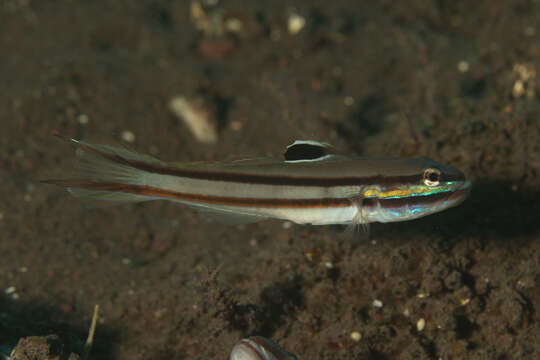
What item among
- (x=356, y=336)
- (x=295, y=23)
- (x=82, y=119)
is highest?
(x=295, y=23)

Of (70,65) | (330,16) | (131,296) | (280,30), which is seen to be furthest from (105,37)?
(131,296)

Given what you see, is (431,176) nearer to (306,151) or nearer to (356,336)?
(306,151)

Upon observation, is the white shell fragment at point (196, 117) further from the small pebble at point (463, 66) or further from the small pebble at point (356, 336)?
the small pebble at point (463, 66)

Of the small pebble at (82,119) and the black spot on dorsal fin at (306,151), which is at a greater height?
the small pebble at (82,119)

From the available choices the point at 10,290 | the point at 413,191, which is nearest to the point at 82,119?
the point at 10,290

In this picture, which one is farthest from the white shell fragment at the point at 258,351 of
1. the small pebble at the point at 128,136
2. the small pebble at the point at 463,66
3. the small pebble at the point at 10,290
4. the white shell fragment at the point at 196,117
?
the small pebble at the point at 463,66

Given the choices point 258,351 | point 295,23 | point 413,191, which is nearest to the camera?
point 258,351
